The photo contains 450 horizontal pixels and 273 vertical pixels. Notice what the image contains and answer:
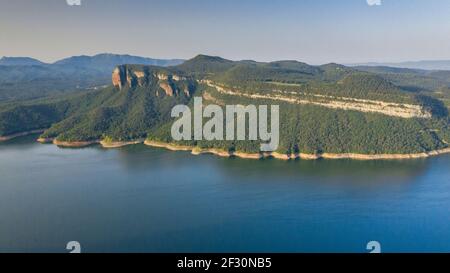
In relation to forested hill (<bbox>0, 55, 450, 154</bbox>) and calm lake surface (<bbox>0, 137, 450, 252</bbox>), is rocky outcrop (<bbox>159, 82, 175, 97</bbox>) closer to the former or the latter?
forested hill (<bbox>0, 55, 450, 154</bbox>)

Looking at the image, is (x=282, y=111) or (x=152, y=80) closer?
(x=282, y=111)

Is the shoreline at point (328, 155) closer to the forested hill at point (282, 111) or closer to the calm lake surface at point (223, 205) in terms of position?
the forested hill at point (282, 111)

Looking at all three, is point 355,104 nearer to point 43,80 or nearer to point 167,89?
point 167,89

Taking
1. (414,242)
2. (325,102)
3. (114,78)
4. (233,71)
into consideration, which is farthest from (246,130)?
(114,78)

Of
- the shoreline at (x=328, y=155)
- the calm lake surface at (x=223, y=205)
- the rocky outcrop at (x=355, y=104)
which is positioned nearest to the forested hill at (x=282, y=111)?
the rocky outcrop at (x=355, y=104)

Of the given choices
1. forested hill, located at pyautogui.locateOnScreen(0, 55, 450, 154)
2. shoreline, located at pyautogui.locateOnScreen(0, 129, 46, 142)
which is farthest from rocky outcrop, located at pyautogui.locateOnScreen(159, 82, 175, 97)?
shoreline, located at pyautogui.locateOnScreen(0, 129, 46, 142)

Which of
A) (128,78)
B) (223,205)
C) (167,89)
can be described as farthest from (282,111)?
(128,78)
